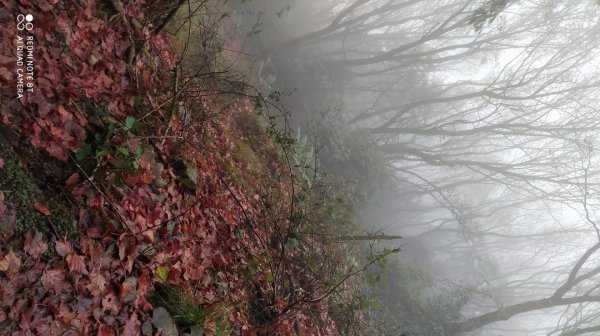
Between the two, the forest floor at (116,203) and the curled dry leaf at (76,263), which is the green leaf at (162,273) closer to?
the forest floor at (116,203)

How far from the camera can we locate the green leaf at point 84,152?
9.11 feet

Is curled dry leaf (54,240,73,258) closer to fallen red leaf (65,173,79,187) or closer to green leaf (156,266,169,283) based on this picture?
fallen red leaf (65,173,79,187)

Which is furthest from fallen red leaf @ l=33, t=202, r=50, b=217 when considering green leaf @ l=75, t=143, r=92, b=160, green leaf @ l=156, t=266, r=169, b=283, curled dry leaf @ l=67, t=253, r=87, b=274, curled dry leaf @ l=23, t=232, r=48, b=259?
green leaf @ l=156, t=266, r=169, b=283

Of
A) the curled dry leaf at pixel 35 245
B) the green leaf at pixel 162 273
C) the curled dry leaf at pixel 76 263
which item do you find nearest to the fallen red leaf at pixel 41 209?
the curled dry leaf at pixel 35 245

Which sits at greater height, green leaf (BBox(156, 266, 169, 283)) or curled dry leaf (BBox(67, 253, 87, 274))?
curled dry leaf (BBox(67, 253, 87, 274))

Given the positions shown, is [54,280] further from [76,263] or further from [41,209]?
[41,209]

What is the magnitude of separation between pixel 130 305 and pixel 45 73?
1.93 metres

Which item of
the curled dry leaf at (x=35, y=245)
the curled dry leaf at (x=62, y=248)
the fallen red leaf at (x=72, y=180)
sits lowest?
the curled dry leaf at (x=62, y=248)

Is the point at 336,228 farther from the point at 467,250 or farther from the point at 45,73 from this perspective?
the point at 467,250

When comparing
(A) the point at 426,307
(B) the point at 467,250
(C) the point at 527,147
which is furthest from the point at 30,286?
(B) the point at 467,250

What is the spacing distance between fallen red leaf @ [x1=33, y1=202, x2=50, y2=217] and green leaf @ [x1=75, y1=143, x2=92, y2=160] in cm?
46

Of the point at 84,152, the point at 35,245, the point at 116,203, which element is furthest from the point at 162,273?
the point at 84,152

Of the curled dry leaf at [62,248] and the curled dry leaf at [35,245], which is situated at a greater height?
the curled dry leaf at [35,245]

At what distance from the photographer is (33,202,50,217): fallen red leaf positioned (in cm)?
243
